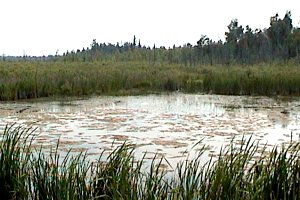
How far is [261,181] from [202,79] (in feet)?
46.7

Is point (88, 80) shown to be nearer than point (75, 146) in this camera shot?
No

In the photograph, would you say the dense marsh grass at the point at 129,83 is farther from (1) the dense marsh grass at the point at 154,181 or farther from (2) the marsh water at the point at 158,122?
(1) the dense marsh grass at the point at 154,181

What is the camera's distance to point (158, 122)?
356 inches

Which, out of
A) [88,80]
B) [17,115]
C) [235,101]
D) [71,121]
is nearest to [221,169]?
[71,121]

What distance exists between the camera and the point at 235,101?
12875 millimetres

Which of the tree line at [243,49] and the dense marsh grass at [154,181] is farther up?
the tree line at [243,49]

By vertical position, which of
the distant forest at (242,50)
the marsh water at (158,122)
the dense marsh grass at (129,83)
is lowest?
the marsh water at (158,122)

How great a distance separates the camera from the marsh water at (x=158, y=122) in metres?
6.76

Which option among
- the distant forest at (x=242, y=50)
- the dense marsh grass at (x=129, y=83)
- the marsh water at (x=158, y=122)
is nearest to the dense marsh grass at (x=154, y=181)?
the marsh water at (x=158, y=122)

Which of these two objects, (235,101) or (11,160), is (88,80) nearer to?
(235,101)

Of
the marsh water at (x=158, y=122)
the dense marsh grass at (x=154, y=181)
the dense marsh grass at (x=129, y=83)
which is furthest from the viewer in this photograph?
the dense marsh grass at (x=129, y=83)

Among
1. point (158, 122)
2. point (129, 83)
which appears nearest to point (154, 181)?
point (158, 122)

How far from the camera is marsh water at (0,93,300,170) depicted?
22.2 ft

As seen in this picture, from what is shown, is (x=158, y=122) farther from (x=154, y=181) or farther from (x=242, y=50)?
(x=242, y=50)
